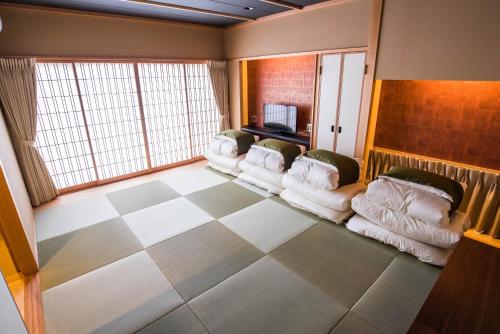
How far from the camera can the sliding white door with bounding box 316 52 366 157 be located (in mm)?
3838

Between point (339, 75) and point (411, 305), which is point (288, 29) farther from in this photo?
point (411, 305)

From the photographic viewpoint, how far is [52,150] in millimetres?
4273

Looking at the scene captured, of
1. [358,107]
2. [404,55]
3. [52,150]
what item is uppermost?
[404,55]

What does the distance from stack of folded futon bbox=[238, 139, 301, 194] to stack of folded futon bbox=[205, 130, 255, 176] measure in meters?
0.34

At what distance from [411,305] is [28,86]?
526cm

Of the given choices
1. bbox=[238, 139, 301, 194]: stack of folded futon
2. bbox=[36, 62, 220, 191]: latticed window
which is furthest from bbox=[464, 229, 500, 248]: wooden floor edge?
bbox=[36, 62, 220, 191]: latticed window

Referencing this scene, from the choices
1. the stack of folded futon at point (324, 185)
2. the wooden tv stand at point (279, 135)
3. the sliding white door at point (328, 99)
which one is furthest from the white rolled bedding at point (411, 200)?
the wooden tv stand at point (279, 135)

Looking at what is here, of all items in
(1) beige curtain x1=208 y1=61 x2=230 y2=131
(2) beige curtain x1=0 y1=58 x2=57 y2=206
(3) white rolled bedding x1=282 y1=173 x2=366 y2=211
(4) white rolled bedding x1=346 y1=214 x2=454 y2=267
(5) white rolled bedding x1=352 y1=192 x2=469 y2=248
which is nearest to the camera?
(5) white rolled bedding x1=352 y1=192 x2=469 y2=248

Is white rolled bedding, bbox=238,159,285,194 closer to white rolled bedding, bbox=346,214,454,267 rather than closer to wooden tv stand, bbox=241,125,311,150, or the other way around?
wooden tv stand, bbox=241,125,311,150

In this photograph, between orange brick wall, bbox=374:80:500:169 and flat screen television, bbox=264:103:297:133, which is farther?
flat screen television, bbox=264:103:297:133

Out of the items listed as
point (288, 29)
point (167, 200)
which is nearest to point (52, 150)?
point (167, 200)

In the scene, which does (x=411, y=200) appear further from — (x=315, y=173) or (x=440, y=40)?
(x=440, y=40)

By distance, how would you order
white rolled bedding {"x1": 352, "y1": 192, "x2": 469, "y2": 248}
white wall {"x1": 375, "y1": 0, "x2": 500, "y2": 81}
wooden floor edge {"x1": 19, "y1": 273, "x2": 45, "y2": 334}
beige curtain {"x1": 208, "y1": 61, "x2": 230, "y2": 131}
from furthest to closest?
1. beige curtain {"x1": 208, "y1": 61, "x2": 230, "y2": 131}
2. white wall {"x1": 375, "y1": 0, "x2": 500, "y2": 81}
3. white rolled bedding {"x1": 352, "y1": 192, "x2": 469, "y2": 248}
4. wooden floor edge {"x1": 19, "y1": 273, "x2": 45, "y2": 334}

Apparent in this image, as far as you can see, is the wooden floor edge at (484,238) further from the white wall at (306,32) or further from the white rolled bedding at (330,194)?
the white wall at (306,32)
